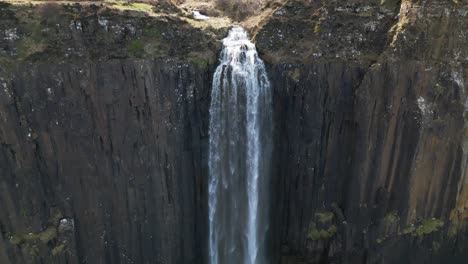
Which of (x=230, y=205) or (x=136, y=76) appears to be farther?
(x=230, y=205)

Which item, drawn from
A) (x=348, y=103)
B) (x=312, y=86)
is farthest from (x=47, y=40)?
(x=348, y=103)

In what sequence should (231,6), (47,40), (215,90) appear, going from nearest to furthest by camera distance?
(47,40), (215,90), (231,6)

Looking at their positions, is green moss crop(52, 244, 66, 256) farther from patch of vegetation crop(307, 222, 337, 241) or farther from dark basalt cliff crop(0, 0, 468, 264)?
patch of vegetation crop(307, 222, 337, 241)

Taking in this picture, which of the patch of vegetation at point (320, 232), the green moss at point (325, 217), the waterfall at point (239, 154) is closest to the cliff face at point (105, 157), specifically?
the waterfall at point (239, 154)

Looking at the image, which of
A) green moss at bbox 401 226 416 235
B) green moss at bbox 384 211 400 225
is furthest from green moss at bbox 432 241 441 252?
green moss at bbox 384 211 400 225

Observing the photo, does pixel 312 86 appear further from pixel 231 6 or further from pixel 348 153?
pixel 231 6

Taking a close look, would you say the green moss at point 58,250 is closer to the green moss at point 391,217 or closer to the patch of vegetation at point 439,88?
the green moss at point 391,217

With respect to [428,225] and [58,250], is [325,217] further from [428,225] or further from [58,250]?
[58,250]
